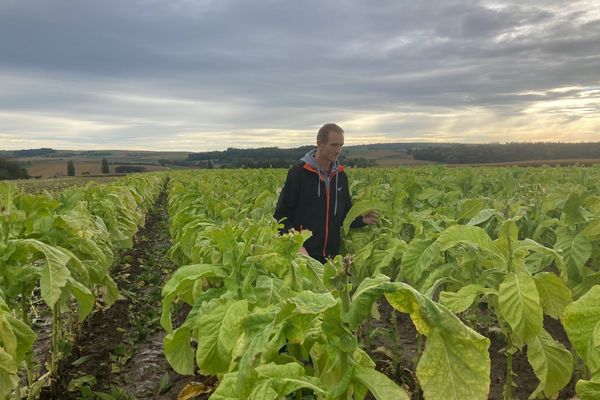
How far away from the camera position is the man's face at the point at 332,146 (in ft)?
16.6

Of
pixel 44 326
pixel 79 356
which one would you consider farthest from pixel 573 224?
pixel 44 326

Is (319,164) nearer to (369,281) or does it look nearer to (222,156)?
(369,281)

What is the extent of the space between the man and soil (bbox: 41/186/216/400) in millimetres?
1771

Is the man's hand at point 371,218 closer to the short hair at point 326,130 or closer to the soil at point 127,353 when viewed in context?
the short hair at point 326,130

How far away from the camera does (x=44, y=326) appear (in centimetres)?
647

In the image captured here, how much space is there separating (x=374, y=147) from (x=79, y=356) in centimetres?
7085

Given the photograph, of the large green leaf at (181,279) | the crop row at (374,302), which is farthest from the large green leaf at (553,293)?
the large green leaf at (181,279)

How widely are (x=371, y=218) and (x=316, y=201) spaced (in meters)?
0.59

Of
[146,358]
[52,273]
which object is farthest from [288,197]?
[52,273]

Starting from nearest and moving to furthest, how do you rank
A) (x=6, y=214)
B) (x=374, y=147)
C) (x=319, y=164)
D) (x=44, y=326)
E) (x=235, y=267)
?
(x=235, y=267) < (x=6, y=214) < (x=319, y=164) < (x=44, y=326) < (x=374, y=147)

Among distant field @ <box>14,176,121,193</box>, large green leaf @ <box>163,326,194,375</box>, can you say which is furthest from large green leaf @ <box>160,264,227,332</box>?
distant field @ <box>14,176,121,193</box>

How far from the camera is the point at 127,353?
5582mm

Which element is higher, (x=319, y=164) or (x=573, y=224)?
(x=319, y=164)

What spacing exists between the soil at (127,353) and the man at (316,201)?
1771 mm
